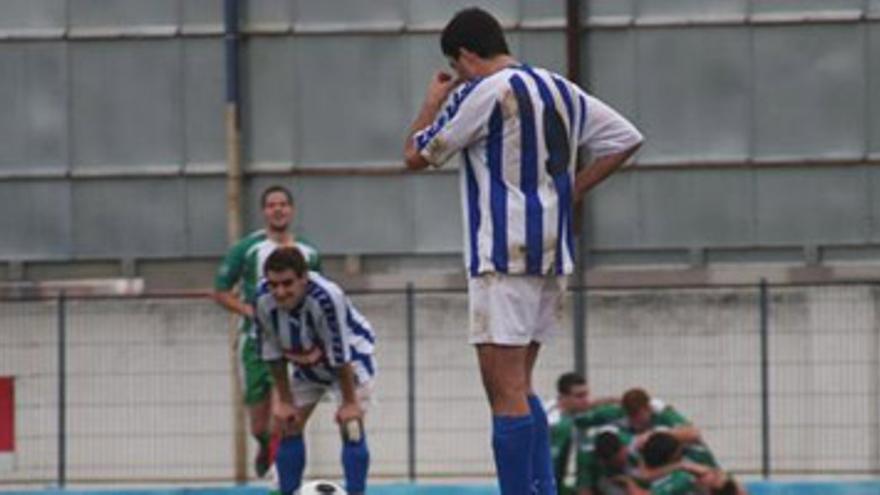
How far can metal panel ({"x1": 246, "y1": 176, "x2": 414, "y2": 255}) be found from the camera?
26.5 metres

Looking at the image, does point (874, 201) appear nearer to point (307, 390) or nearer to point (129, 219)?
point (129, 219)

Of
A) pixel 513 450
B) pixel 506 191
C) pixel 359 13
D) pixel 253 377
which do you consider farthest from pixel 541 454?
pixel 359 13

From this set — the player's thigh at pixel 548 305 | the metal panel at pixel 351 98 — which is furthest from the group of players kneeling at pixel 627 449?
the player's thigh at pixel 548 305

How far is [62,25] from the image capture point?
2655 centimetres

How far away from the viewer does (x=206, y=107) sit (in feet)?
87.1

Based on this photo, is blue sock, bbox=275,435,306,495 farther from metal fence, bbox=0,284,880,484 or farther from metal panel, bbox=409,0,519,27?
metal panel, bbox=409,0,519,27

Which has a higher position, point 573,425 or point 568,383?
point 568,383

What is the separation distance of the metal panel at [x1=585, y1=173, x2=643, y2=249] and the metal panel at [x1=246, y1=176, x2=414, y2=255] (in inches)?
57.8

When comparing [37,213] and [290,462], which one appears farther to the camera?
[37,213]

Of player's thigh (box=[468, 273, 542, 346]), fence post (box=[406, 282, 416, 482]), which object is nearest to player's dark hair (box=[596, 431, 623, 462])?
fence post (box=[406, 282, 416, 482])

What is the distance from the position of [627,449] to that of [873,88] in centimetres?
601

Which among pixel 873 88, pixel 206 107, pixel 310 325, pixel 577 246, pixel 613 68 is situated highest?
pixel 613 68

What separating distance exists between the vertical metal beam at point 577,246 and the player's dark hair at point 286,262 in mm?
7017

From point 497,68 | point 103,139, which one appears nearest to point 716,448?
point 103,139
